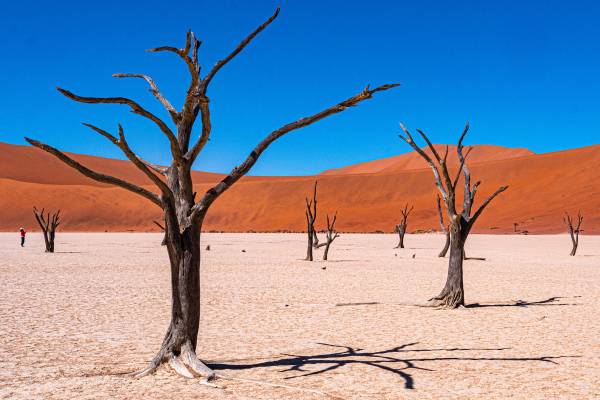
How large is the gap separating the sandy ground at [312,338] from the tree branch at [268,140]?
6.00 feet

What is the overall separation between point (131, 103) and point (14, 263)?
19.6 m

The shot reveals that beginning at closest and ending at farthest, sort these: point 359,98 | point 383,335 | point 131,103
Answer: point 131,103, point 359,98, point 383,335

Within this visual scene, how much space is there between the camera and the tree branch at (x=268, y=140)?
6168 millimetres

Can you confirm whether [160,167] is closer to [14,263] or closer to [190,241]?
[190,241]

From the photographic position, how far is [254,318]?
1072 centimetres

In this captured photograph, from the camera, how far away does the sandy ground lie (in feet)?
20.1

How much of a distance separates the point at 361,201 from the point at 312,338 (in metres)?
92.4

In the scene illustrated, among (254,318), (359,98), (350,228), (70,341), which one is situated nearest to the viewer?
(359,98)

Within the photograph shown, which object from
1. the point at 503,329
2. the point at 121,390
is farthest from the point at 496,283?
the point at 121,390

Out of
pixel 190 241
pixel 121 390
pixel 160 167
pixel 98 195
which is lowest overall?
pixel 121 390

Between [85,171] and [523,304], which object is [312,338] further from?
[523,304]

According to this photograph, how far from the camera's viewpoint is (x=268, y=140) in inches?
262

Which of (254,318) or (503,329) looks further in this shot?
(254,318)

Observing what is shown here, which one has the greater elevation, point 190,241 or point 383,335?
point 190,241
